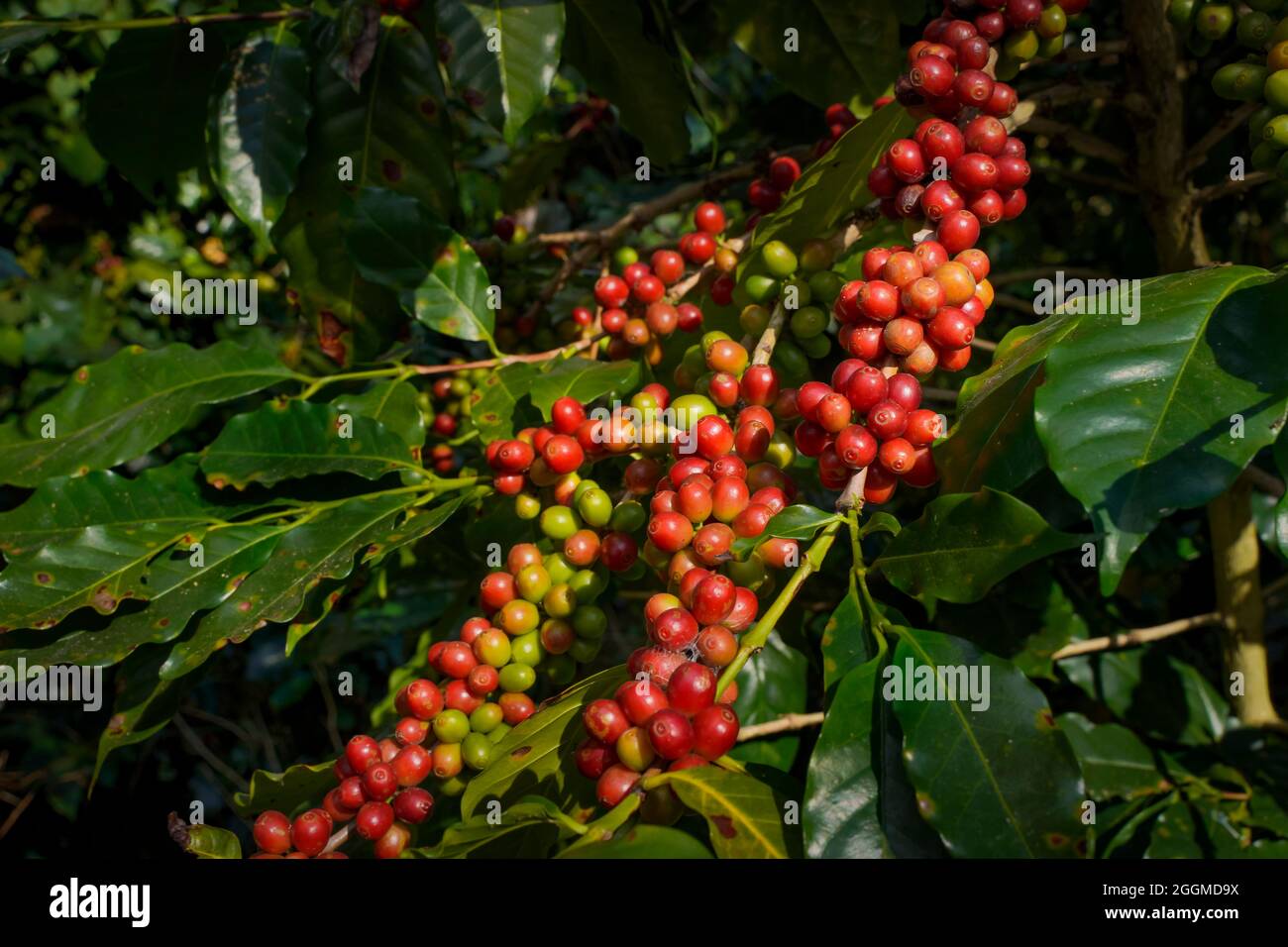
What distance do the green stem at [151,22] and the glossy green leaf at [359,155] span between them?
105 millimetres

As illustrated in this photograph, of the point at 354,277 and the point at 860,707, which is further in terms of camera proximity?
the point at 354,277

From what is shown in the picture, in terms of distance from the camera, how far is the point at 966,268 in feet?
3.34

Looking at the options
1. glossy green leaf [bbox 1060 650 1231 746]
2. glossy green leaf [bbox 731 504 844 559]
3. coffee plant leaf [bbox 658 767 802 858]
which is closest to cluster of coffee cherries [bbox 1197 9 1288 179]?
glossy green leaf [bbox 731 504 844 559]

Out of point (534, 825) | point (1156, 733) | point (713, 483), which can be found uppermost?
point (713, 483)

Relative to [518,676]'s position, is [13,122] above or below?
above

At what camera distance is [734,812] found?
0.81 metres

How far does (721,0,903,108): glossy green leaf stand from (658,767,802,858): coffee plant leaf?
3.68 ft

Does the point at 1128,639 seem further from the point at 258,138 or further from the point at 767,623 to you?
the point at 258,138

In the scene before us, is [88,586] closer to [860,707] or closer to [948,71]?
[860,707]

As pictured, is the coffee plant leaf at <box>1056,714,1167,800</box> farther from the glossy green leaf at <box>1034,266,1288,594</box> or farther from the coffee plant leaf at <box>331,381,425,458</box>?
the coffee plant leaf at <box>331,381,425,458</box>

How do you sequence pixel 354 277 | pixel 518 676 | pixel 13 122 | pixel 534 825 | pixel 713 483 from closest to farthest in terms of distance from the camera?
1. pixel 534 825
2. pixel 713 483
3. pixel 518 676
4. pixel 354 277
5. pixel 13 122

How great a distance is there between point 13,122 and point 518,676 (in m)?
2.63

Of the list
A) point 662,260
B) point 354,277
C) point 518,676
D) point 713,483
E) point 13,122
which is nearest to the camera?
point 713,483
